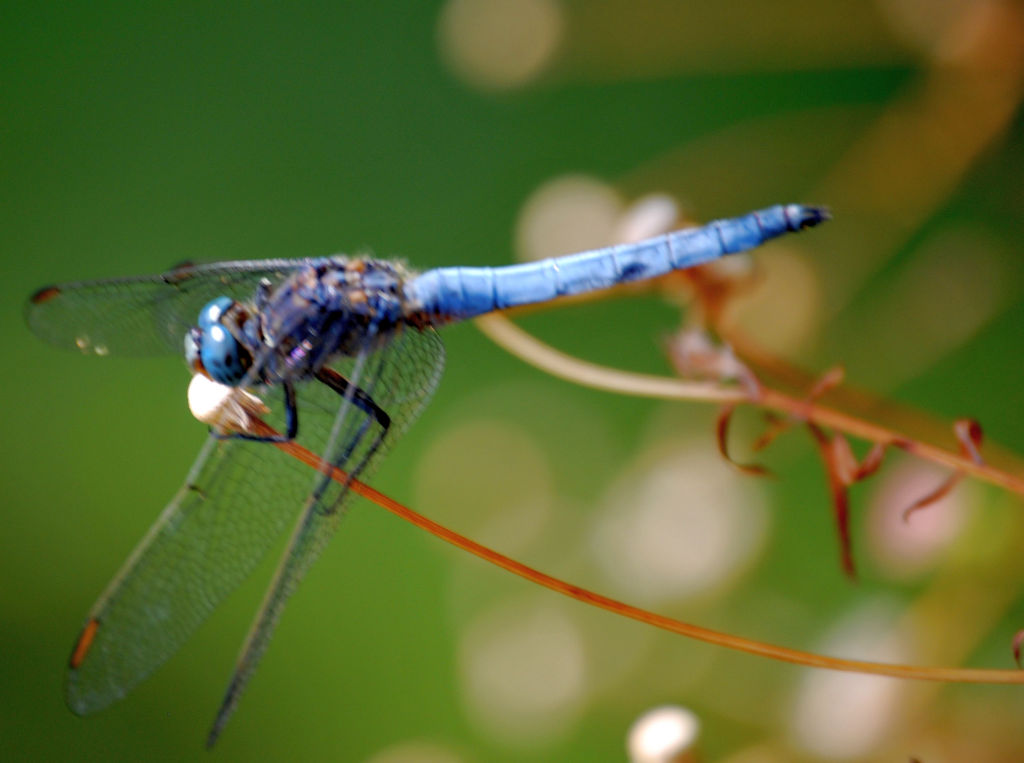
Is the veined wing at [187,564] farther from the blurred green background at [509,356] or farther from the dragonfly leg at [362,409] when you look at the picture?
the blurred green background at [509,356]

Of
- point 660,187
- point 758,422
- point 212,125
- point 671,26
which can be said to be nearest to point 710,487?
point 758,422

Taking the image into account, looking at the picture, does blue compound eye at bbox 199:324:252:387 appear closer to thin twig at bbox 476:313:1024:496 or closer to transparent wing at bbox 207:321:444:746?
transparent wing at bbox 207:321:444:746

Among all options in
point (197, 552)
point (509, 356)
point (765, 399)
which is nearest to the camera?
point (765, 399)

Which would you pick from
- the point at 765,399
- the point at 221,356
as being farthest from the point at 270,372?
the point at 765,399

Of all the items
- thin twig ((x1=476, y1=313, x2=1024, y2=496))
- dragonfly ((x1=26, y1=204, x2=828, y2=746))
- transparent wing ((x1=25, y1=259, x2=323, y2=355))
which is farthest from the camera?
transparent wing ((x1=25, y1=259, x2=323, y2=355))

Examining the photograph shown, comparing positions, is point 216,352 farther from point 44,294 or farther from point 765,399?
point 765,399

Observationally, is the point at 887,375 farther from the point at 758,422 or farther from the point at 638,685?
the point at 638,685

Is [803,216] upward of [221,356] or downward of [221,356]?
upward

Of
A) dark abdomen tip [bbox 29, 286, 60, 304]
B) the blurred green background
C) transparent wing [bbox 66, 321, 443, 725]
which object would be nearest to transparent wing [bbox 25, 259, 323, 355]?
dark abdomen tip [bbox 29, 286, 60, 304]

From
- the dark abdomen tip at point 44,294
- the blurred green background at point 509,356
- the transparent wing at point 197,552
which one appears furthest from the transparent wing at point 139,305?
the blurred green background at point 509,356
